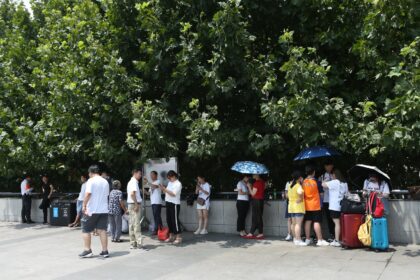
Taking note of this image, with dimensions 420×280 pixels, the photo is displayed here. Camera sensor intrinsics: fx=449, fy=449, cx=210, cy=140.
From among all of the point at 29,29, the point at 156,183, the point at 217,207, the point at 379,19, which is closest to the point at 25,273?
the point at 156,183

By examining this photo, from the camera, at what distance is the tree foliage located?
9.18 metres

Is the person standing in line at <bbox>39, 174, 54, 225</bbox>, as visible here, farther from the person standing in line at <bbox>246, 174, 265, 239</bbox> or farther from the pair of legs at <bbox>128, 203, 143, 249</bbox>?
the person standing in line at <bbox>246, 174, 265, 239</bbox>

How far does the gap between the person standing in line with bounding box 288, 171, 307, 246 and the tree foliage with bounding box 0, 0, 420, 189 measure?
834mm

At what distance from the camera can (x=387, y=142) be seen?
836cm

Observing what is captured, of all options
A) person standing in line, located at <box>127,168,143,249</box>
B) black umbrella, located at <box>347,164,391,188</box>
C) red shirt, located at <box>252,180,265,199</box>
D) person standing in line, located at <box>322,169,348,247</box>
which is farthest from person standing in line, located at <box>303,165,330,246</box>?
person standing in line, located at <box>127,168,143,249</box>

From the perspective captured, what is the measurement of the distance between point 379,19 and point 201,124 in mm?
4203

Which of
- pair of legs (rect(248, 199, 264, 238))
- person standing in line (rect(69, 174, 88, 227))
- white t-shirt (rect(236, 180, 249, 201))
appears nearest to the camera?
pair of legs (rect(248, 199, 264, 238))

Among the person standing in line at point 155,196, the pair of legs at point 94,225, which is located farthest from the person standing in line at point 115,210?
the pair of legs at point 94,225

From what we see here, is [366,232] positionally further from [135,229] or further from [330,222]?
[135,229]

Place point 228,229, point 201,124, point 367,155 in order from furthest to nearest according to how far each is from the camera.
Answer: point 228,229 → point 367,155 → point 201,124

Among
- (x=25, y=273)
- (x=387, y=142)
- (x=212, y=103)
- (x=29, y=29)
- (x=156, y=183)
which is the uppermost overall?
(x=29, y=29)

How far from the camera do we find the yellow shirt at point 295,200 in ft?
32.3

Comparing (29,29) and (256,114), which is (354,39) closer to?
(256,114)

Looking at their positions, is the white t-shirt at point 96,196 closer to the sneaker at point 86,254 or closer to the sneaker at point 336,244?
the sneaker at point 86,254
